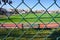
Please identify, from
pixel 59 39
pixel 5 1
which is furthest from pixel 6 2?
pixel 59 39

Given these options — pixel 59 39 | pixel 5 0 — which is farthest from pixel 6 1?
pixel 59 39

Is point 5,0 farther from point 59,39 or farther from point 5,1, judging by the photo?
point 59,39

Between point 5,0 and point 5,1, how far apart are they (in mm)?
10

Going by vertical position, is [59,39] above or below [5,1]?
below

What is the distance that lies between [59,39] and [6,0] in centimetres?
24

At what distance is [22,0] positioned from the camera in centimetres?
68

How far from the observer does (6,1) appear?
719mm

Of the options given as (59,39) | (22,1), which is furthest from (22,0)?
(59,39)

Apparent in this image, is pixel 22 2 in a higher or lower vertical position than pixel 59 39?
higher

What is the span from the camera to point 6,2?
27.9 inches

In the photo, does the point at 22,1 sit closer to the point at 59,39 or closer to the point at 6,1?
the point at 6,1

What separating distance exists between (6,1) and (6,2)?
0.01 m

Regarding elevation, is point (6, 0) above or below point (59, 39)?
above

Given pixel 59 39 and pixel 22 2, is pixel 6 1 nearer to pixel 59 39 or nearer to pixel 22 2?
pixel 22 2
